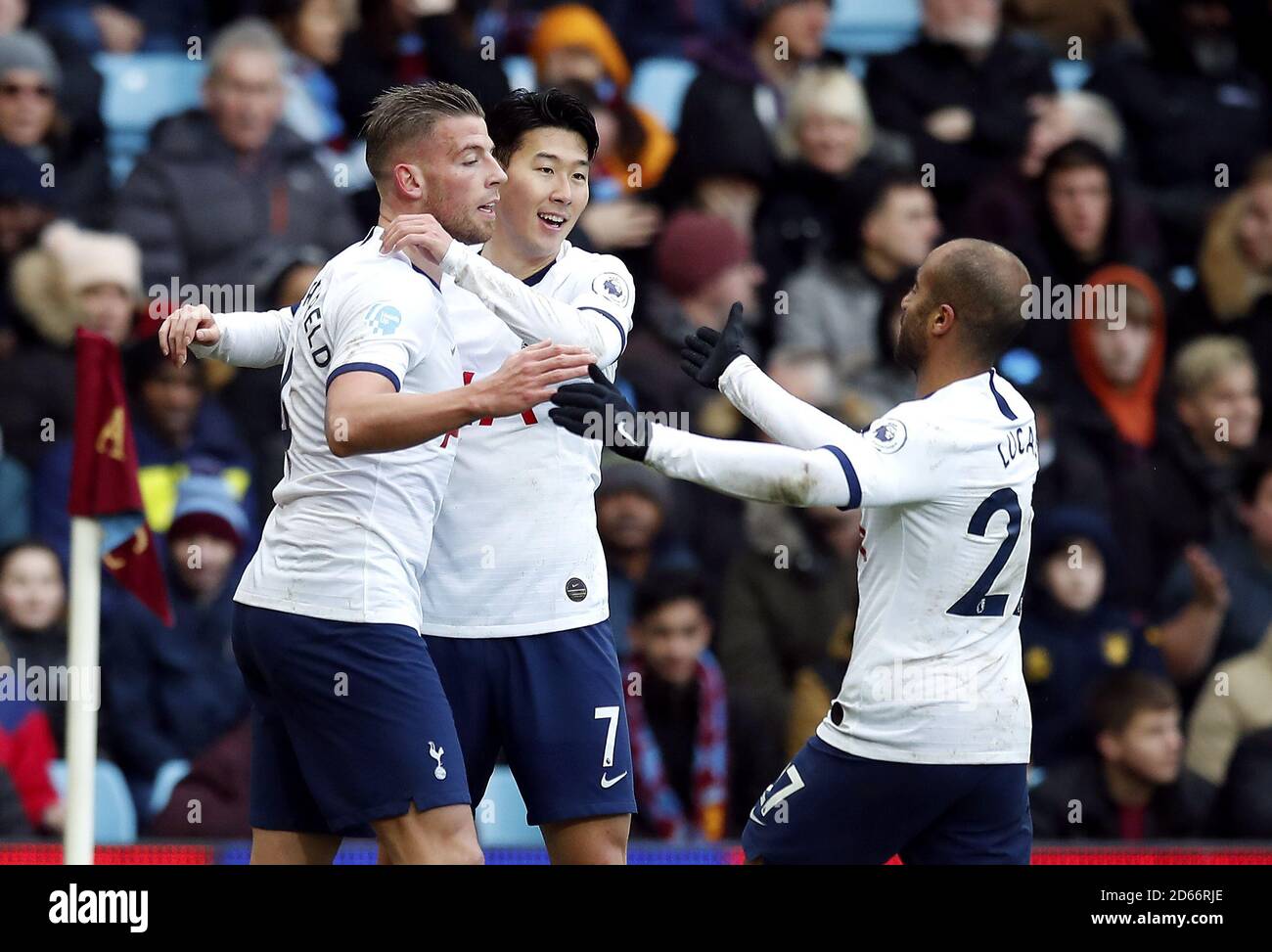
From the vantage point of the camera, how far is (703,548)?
8.77m

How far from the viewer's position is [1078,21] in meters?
10.9

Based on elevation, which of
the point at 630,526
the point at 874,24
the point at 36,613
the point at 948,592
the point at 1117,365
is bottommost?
the point at 36,613

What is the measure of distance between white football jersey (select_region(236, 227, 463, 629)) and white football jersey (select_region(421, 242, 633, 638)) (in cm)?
34

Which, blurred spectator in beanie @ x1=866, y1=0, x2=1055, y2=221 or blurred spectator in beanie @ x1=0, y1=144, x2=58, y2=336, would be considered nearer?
blurred spectator in beanie @ x1=0, y1=144, x2=58, y2=336

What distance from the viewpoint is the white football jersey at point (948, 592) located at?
534 centimetres

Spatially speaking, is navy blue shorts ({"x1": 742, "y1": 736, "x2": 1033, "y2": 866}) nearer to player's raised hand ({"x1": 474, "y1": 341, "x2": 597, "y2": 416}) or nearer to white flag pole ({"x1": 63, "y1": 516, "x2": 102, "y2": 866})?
player's raised hand ({"x1": 474, "y1": 341, "x2": 597, "y2": 416})

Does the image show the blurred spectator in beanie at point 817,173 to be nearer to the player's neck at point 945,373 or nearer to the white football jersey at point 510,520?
the white football jersey at point 510,520

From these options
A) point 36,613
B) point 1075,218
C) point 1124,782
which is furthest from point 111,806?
point 1075,218

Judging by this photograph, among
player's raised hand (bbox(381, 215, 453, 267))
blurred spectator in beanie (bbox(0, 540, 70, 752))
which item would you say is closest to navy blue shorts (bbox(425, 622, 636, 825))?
player's raised hand (bbox(381, 215, 453, 267))

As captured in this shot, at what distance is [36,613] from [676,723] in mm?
2451

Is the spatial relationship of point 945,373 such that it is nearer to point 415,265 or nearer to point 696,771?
point 415,265

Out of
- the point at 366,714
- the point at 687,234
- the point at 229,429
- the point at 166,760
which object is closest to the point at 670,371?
the point at 687,234

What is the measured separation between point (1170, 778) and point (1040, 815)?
0.55 metres

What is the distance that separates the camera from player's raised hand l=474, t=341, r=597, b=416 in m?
5.02
